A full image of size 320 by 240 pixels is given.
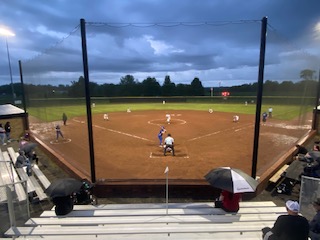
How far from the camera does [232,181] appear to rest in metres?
5.51

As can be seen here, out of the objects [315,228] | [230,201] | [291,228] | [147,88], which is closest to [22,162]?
[230,201]

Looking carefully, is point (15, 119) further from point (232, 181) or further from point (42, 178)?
point (232, 181)

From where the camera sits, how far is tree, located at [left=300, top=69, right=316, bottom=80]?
1392 cm

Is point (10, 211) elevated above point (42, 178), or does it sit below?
above

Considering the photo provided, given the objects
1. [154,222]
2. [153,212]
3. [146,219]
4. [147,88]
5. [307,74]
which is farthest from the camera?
[147,88]

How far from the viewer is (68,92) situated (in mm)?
9641

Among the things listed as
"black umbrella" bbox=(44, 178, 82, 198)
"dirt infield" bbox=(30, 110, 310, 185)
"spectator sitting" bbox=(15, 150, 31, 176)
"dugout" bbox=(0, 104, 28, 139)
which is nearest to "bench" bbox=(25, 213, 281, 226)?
"black umbrella" bbox=(44, 178, 82, 198)

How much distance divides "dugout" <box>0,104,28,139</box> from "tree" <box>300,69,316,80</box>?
→ 71.1 ft

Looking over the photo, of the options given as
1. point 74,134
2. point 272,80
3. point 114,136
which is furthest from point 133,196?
point 114,136

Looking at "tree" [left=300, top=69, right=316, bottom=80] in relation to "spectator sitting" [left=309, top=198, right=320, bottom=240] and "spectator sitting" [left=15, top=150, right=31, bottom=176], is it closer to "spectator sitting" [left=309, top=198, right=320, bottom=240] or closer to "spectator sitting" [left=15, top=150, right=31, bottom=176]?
"spectator sitting" [left=309, top=198, right=320, bottom=240]

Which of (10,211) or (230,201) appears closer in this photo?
(10,211)

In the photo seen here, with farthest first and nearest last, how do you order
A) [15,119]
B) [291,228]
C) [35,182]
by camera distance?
[15,119], [35,182], [291,228]

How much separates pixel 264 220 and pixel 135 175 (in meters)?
5.96

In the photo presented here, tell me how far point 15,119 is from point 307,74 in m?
22.8
